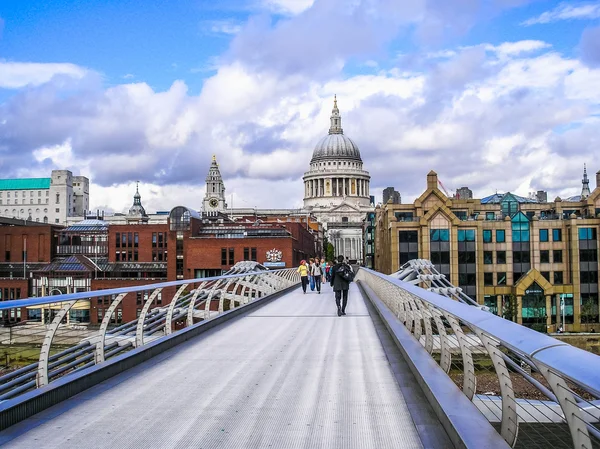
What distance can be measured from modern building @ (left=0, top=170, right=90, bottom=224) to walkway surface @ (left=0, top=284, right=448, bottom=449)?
19147 cm

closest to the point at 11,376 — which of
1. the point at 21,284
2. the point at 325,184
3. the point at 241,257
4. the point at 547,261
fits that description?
the point at 547,261

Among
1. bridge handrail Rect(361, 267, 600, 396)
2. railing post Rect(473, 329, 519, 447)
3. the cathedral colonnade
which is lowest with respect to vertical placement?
railing post Rect(473, 329, 519, 447)

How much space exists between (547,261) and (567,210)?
11.9m

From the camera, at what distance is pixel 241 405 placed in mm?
6840

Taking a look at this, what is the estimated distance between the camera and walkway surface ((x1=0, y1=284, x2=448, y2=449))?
5680 millimetres

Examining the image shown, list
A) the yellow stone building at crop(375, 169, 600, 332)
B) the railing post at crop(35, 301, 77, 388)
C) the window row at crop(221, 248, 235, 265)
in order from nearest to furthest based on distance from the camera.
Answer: the railing post at crop(35, 301, 77, 388)
the yellow stone building at crop(375, 169, 600, 332)
the window row at crop(221, 248, 235, 265)

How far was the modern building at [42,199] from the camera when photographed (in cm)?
19250

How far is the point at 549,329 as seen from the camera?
172 ft

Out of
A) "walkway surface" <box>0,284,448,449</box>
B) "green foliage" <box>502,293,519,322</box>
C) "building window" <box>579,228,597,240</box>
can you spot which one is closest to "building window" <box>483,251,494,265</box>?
"green foliage" <box>502,293,519,322</box>

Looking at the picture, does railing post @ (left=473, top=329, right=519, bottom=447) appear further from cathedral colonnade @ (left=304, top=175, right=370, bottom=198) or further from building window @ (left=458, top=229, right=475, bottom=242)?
cathedral colonnade @ (left=304, top=175, right=370, bottom=198)

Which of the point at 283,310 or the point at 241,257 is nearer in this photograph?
the point at 283,310

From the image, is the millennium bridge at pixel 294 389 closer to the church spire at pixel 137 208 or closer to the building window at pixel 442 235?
the building window at pixel 442 235

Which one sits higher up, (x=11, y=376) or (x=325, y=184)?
(x=325, y=184)

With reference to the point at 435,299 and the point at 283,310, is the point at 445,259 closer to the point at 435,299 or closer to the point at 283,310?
the point at 283,310
